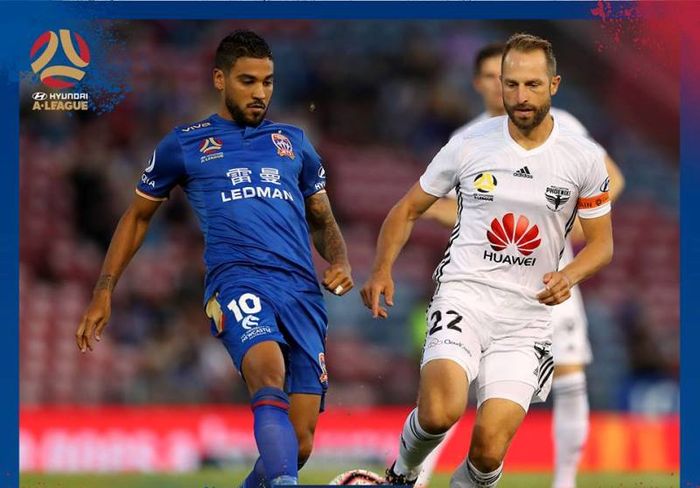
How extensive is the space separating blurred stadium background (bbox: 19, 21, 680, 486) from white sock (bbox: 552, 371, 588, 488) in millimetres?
2892

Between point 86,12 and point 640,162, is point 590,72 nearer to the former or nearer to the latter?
point 640,162

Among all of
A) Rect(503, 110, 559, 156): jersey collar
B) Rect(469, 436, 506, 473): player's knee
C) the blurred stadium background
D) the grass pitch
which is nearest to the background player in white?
the grass pitch

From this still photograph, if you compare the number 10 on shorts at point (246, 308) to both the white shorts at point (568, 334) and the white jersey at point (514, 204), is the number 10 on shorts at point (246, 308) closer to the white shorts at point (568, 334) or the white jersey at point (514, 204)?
the white jersey at point (514, 204)

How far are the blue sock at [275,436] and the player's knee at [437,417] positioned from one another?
72 cm

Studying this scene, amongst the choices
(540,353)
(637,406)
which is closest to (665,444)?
(637,406)

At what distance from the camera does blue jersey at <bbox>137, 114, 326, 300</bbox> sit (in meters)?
6.76

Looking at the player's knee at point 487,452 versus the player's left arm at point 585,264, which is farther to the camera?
the player's knee at point 487,452

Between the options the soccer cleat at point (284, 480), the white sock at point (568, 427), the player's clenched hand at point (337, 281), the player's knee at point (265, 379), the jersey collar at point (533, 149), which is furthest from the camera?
the white sock at point (568, 427)

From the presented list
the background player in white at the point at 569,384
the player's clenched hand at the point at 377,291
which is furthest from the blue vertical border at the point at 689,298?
the player's clenched hand at the point at 377,291

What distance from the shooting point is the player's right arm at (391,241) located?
6.61m

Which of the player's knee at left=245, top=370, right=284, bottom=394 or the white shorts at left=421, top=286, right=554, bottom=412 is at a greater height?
the white shorts at left=421, top=286, right=554, bottom=412

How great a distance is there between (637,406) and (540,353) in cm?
843

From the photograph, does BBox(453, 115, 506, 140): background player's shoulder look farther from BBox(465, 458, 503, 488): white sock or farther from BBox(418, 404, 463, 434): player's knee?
BBox(465, 458, 503, 488): white sock

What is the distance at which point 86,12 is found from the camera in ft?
28.9
